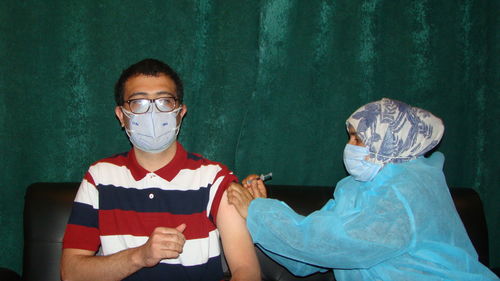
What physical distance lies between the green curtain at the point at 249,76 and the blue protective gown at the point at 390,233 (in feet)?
2.20

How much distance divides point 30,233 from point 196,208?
2.59ft

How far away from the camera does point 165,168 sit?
149 cm

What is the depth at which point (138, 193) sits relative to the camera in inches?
57.1

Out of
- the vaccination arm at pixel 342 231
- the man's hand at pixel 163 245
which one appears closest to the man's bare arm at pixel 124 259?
the man's hand at pixel 163 245

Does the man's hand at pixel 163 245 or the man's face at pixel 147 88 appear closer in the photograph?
the man's hand at pixel 163 245

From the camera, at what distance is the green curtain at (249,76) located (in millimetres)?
1808

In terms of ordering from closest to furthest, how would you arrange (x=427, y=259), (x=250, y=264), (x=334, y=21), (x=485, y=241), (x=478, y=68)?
1. (x=427, y=259)
2. (x=250, y=264)
3. (x=485, y=241)
4. (x=334, y=21)
5. (x=478, y=68)

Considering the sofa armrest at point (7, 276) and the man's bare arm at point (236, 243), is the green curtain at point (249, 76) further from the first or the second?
the man's bare arm at point (236, 243)

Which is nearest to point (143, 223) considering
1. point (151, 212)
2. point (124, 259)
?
point (151, 212)

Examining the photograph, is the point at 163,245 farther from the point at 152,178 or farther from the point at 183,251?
the point at 152,178

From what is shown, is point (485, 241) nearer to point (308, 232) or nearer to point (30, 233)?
point (308, 232)

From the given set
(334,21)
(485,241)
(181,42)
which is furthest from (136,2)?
(485,241)

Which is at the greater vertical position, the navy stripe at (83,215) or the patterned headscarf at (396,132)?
the patterned headscarf at (396,132)

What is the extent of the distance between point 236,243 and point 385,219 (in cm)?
56
